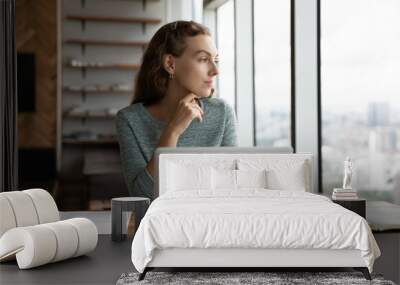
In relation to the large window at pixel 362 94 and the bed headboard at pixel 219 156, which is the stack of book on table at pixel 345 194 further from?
the large window at pixel 362 94

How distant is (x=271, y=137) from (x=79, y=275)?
281 centimetres

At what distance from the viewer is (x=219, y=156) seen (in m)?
6.07

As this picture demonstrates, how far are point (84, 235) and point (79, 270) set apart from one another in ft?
1.35

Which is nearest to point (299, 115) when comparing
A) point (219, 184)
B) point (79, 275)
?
point (219, 184)

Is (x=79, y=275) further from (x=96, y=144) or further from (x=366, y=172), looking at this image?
(x=366, y=172)

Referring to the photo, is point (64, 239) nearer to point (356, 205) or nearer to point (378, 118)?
point (356, 205)

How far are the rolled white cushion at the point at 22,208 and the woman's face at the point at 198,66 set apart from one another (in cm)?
204

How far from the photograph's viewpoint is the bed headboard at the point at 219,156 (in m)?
5.90

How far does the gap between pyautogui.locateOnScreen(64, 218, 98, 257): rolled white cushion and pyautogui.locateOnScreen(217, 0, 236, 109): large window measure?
2.11m

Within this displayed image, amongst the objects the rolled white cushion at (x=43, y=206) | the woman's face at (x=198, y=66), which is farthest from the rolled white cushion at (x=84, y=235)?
the woman's face at (x=198, y=66)

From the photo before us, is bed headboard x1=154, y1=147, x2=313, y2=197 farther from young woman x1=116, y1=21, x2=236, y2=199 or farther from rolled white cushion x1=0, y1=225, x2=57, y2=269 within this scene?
rolled white cushion x1=0, y1=225, x2=57, y2=269

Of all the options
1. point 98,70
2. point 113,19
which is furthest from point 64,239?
point 113,19

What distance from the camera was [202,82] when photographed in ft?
21.1

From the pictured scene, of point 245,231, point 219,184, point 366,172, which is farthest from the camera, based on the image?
point 366,172
